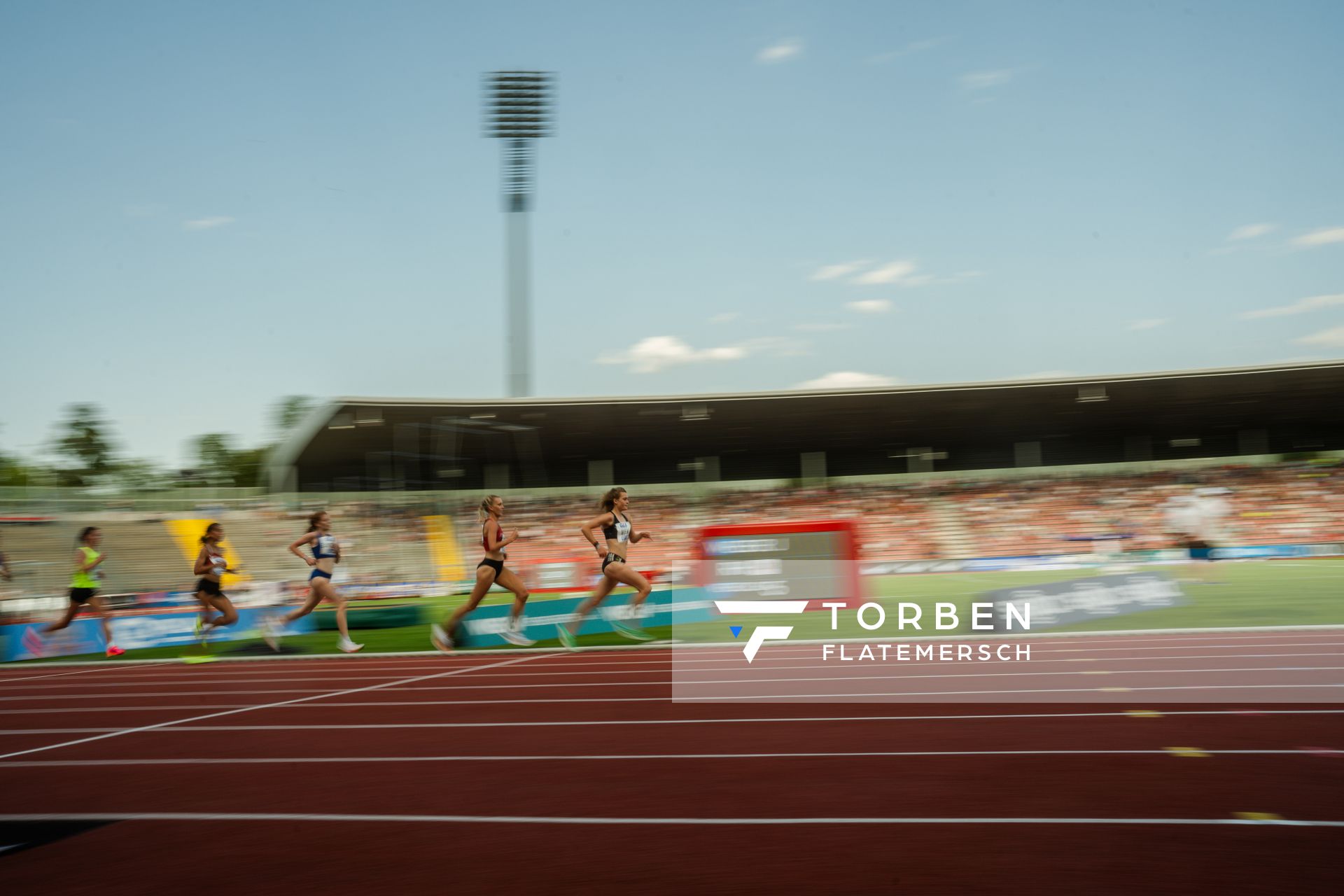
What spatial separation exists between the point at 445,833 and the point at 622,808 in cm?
77

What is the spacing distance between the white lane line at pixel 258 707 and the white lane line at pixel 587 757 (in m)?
0.46

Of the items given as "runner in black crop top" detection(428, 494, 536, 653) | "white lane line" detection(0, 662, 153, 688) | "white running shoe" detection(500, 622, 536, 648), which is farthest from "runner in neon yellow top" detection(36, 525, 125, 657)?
"white running shoe" detection(500, 622, 536, 648)

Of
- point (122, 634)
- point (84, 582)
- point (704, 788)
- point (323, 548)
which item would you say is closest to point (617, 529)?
point (323, 548)

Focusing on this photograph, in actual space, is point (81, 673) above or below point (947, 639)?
below

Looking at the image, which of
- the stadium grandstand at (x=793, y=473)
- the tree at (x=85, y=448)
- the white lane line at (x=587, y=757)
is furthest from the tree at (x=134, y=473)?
the white lane line at (x=587, y=757)

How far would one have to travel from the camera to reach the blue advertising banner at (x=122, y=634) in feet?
44.5

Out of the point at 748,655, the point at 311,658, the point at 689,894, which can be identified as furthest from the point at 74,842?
the point at 311,658

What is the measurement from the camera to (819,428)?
3519 centimetres

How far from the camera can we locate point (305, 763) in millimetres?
5508

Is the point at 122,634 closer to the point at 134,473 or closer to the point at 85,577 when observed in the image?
the point at 85,577

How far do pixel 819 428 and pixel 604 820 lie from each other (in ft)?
104

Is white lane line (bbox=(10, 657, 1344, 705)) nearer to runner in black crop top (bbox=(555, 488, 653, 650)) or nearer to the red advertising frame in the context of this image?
runner in black crop top (bbox=(555, 488, 653, 650))

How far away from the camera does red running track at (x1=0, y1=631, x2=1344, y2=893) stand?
11.4ft

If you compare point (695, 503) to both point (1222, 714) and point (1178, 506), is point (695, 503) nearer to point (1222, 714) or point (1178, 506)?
point (1178, 506)
